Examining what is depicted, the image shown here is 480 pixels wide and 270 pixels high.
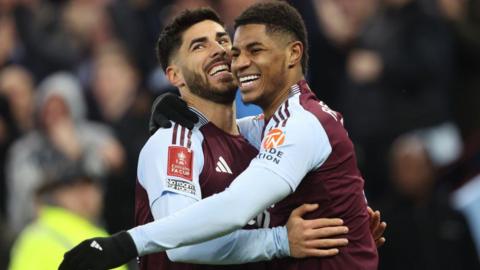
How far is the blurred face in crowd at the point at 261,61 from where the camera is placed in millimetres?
6215

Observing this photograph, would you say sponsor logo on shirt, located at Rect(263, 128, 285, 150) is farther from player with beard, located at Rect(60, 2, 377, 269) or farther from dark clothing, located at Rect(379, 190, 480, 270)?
dark clothing, located at Rect(379, 190, 480, 270)

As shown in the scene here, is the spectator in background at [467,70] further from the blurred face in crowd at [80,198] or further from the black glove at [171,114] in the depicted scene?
the black glove at [171,114]

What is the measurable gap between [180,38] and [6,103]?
5.40m

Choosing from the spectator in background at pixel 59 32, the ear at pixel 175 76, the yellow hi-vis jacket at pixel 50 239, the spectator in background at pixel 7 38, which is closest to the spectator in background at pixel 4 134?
the spectator in background at pixel 59 32

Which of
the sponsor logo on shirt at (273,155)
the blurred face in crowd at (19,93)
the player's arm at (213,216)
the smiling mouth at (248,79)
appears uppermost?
the blurred face in crowd at (19,93)

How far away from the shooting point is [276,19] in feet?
20.5

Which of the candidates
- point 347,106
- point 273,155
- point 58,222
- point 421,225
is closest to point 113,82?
point 347,106

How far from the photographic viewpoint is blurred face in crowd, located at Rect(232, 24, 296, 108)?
6.21 metres

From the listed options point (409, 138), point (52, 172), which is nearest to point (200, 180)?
point (52, 172)

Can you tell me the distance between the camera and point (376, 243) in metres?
6.75

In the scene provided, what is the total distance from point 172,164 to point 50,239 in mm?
1659

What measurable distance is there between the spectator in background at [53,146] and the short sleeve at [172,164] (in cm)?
409

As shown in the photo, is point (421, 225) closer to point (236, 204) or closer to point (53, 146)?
point (53, 146)

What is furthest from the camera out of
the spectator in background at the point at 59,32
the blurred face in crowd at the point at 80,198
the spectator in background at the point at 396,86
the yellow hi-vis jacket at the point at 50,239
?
the spectator in background at the point at 59,32
